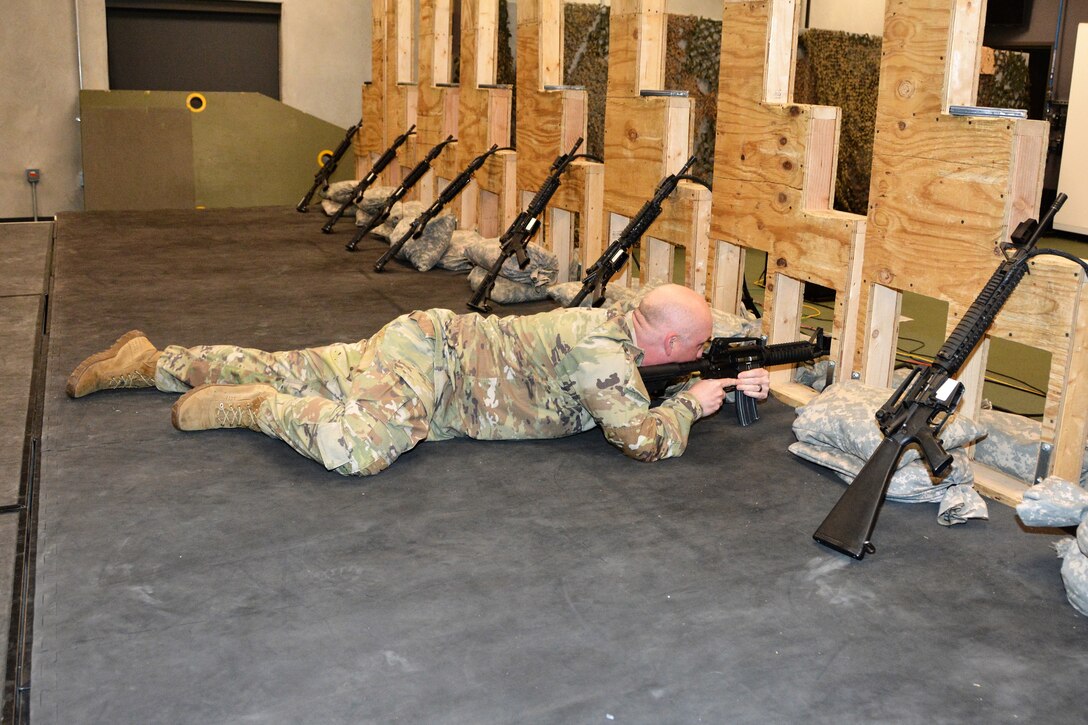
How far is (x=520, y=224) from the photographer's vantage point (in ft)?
18.9

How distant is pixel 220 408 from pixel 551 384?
1207mm

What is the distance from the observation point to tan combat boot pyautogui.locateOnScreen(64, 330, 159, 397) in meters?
3.99

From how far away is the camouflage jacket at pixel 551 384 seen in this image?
3.34 metres

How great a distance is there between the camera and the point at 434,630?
2.40m

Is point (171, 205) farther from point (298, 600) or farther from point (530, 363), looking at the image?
point (298, 600)

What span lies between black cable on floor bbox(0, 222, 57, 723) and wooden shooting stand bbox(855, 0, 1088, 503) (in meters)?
2.90

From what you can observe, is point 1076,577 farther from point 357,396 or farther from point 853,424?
point 357,396

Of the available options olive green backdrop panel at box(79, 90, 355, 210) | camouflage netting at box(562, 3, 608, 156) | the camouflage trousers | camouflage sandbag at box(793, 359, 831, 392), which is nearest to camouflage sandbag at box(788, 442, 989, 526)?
camouflage sandbag at box(793, 359, 831, 392)

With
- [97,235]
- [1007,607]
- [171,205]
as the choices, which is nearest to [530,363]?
[1007,607]

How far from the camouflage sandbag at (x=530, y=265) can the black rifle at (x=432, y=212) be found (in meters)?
0.72

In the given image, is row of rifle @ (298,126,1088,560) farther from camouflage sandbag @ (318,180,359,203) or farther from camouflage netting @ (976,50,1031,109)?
camouflage netting @ (976,50,1031,109)

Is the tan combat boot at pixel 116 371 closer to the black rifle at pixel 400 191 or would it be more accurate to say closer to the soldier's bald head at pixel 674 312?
the soldier's bald head at pixel 674 312

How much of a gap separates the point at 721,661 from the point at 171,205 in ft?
30.7

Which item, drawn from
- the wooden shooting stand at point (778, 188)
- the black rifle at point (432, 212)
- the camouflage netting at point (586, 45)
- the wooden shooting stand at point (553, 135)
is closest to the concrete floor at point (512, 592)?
the wooden shooting stand at point (778, 188)
